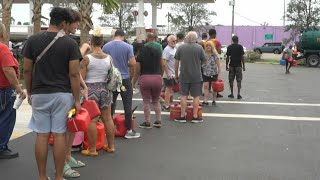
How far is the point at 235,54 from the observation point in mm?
12578

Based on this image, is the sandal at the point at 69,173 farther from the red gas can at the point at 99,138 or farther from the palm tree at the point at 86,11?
the palm tree at the point at 86,11

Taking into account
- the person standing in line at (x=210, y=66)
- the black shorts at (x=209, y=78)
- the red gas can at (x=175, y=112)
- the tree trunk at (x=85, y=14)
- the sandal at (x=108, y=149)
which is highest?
the tree trunk at (x=85, y=14)

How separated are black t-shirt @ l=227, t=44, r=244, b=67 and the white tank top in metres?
6.77

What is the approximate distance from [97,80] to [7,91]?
1215 millimetres

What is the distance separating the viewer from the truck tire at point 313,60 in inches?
1244

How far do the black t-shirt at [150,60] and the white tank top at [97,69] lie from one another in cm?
175

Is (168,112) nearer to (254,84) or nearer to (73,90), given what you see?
(73,90)

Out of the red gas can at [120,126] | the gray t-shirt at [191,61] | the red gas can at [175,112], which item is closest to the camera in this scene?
the red gas can at [120,126]

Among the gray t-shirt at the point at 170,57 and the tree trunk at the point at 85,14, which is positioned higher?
the tree trunk at the point at 85,14

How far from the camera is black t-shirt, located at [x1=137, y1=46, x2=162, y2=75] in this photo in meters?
8.09

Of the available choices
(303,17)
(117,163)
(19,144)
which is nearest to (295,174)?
(117,163)

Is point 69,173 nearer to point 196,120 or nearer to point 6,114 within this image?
point 6,114

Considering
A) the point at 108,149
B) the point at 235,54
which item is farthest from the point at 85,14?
the point at 108,149

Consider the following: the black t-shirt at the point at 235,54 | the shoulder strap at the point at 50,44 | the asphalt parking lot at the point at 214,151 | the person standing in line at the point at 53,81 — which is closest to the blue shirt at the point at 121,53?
the asphalt parking lot at the point at 214,151
